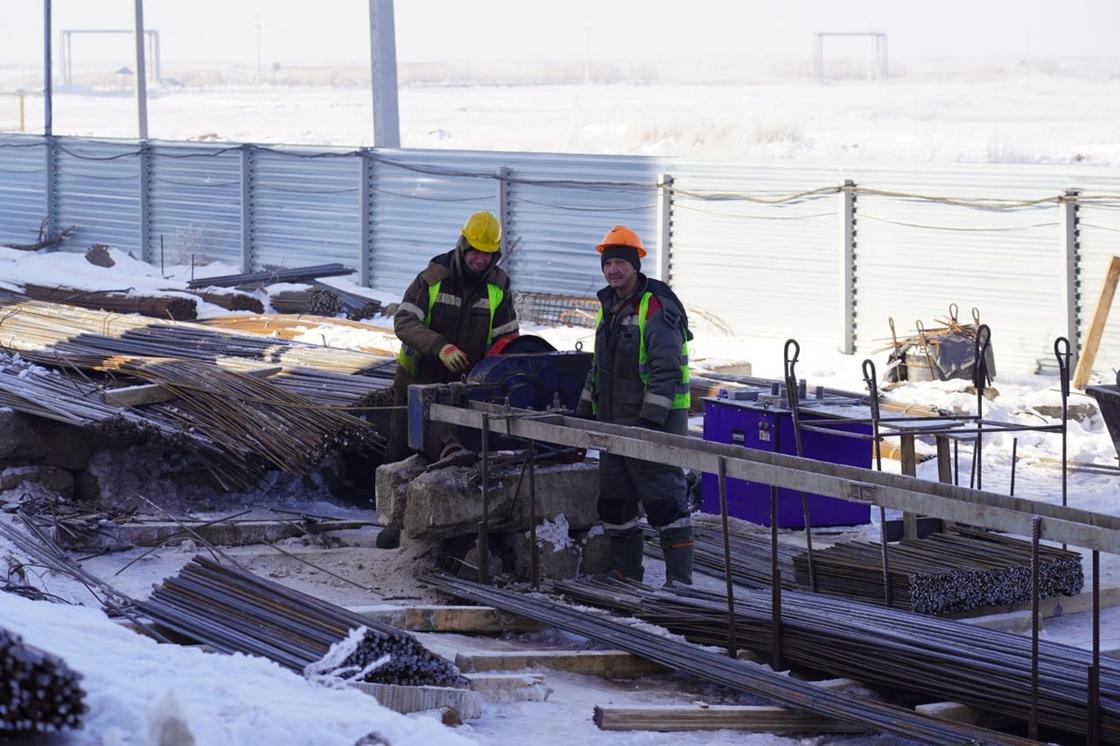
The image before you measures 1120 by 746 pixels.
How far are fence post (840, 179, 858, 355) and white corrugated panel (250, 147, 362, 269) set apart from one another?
25.5 feet

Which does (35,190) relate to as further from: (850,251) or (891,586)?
(891,586)

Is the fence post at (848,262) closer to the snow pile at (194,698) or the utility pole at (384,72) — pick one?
the utility pole at (384,72)

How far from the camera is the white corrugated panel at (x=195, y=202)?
2448 centimetres

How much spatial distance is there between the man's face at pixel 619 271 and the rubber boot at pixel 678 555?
134 cm

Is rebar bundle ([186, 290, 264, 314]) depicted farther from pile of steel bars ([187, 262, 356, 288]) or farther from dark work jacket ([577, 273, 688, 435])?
dark work jacket ([577, 273, 688, 435])

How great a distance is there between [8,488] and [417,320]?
301cm

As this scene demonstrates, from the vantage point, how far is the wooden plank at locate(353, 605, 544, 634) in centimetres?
736

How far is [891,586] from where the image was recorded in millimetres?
7621

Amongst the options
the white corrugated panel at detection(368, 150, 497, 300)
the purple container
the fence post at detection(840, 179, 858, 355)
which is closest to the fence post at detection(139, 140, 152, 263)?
the white corrugated panel at detection(368, 150, 497, 300)

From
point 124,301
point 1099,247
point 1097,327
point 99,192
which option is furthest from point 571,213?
point 99,192

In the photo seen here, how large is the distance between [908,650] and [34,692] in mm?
3622

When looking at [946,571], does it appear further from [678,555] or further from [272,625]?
[272,625]

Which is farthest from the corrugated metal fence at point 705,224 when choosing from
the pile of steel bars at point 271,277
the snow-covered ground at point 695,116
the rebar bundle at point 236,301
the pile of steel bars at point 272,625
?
the snow-covered ground at point 695,116

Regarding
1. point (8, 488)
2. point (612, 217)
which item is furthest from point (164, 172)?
point (8, 488)
